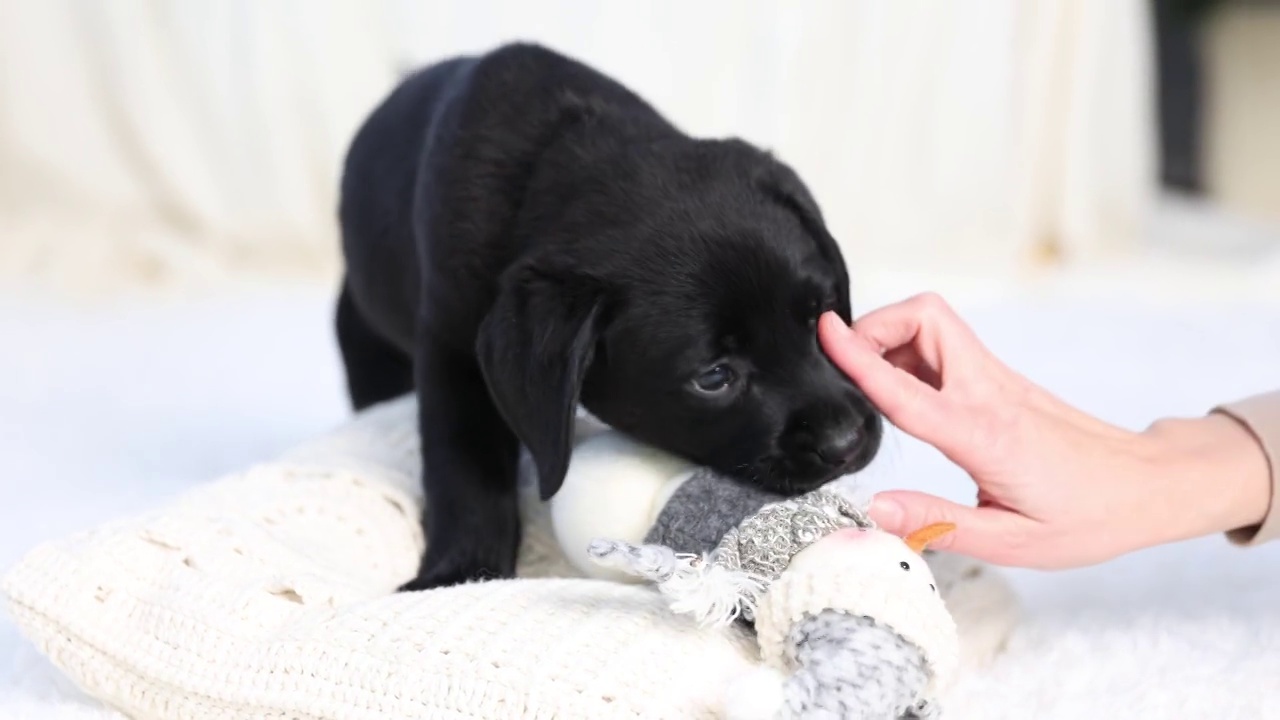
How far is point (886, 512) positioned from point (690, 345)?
304 mm

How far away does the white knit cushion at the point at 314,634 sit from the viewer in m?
1.32

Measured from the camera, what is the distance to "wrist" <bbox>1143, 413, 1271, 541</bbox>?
1669 millimetres

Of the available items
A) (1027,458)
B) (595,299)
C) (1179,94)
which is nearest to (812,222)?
(595,299)

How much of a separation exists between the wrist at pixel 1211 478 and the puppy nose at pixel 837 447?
0.37 m

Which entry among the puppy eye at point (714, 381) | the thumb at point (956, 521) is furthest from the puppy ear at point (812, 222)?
the thumb at point (956, 521)

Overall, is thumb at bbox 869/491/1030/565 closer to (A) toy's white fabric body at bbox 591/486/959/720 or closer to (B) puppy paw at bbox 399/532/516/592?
(A) toy's white fabric body at bbox 591/486/959/720

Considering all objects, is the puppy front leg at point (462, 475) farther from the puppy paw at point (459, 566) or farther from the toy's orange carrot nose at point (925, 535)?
the toy's orange carrot nose at point (925, 535)

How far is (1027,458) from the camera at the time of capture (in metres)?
1.56

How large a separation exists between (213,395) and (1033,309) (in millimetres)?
2245

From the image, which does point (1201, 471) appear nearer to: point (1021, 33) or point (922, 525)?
point (922, 525)

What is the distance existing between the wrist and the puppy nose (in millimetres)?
373

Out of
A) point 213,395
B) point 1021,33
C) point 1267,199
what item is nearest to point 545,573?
point 213,395

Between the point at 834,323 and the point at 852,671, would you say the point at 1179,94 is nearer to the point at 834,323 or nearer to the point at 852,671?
the point at 834,323

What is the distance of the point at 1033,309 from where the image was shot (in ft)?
13.4
